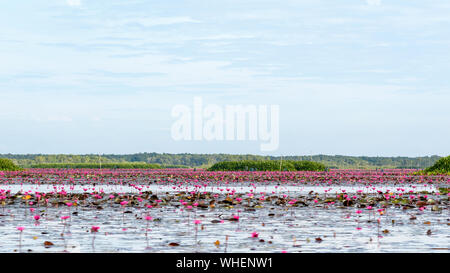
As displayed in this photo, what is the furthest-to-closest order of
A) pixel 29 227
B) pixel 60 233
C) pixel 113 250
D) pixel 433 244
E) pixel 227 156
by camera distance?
pixel 227 156, pixel 29 227, pixel 60 233, pixel 433 244, pixel 113 250

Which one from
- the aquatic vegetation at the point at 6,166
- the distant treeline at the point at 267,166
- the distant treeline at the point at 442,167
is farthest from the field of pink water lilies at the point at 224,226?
the distant treeline at the point at 267,166

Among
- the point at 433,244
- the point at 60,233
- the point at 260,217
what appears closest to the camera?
the point at 433,244

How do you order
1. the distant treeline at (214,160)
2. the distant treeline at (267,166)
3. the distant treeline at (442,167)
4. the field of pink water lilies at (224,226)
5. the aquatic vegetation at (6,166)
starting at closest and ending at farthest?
the field of pink water lilies at (224,226), the distant treeline at (442,167), the aquatic vegetation at (6,166), the distant treeline at (267,166), the distant treeline at (214,160)

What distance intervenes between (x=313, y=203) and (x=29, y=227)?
11.4 metres

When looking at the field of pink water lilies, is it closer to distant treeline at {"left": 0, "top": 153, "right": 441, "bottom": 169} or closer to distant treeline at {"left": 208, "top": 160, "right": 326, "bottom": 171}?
distant treeline at {"left": 208, "top": 160, "right": 326, "bottom": 171}

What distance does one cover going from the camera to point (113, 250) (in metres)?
13.1

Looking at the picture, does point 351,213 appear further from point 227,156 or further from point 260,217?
point 227,156

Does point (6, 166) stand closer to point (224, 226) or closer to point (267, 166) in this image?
point (267, 166)

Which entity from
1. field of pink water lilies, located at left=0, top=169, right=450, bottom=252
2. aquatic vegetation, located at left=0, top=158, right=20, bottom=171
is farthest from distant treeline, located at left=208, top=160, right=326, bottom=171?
field of pink water lilies, located at left=0, top=169, right=450, bottom=252

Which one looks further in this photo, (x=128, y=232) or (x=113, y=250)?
(x=128, y=232)

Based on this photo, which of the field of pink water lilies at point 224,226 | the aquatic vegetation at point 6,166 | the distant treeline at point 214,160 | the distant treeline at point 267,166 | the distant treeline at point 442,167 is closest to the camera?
the field of pink water lilies at point 224,226

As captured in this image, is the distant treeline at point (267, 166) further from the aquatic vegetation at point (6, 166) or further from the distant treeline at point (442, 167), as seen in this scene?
the aquatic vegetation at point (6, 166)

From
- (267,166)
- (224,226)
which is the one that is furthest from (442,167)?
(224,226)
